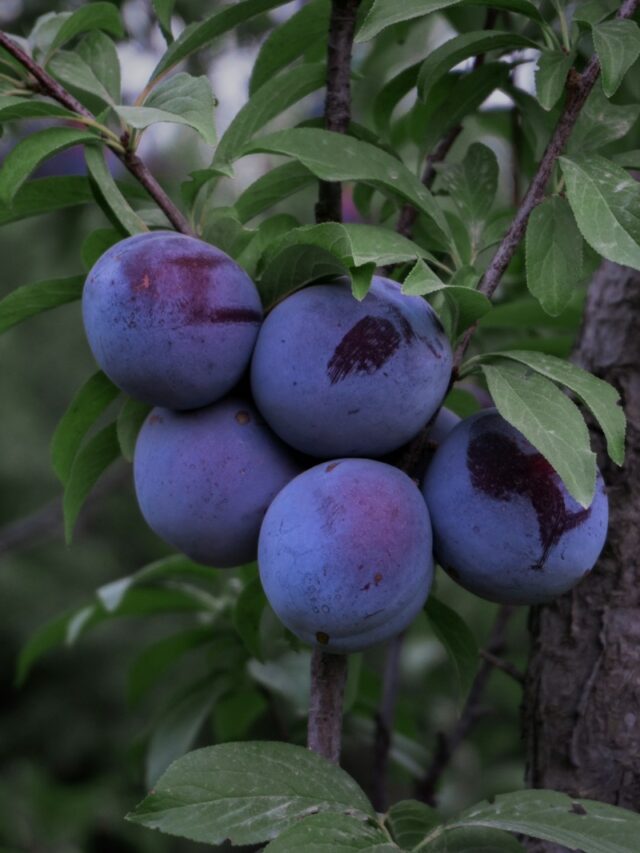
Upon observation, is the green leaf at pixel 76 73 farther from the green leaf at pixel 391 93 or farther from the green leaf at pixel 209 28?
the green leaf at pixel 391 93

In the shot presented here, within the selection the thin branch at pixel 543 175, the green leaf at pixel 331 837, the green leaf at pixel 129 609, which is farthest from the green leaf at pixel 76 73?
the green leaf at pixel 129 609

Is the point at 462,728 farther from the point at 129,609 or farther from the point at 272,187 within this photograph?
the point at 272,187

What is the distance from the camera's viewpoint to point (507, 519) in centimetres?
72

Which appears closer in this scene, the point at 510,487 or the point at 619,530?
the point at 510,487

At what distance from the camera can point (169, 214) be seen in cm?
81

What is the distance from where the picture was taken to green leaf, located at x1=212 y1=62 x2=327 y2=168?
0.83 metres

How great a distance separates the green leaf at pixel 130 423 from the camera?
84 centimetres

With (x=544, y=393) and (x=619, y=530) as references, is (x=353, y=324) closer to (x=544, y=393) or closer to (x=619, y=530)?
(x=544, y=393)

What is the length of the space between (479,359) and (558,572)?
163mm

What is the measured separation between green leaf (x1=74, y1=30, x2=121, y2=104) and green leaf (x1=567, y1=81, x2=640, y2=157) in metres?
0.38

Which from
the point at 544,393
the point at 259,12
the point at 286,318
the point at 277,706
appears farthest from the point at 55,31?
the point at 277,706

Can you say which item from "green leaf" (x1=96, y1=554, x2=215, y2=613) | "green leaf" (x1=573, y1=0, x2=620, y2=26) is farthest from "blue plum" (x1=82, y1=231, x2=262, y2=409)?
"green leaf" (x1=96, y1=554, x2=215, y2=613)

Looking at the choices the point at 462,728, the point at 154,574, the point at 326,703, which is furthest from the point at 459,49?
the point at 462,728

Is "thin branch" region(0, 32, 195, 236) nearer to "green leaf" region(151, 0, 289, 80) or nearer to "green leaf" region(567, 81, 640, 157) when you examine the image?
"green leaf" region(151, 0, 289, 80)
